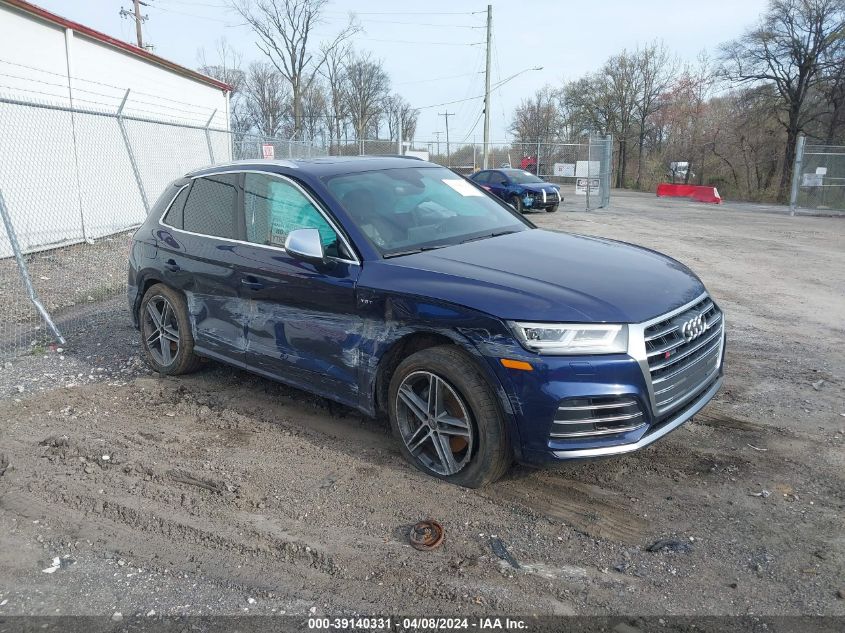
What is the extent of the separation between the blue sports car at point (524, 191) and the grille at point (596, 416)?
18.4 m

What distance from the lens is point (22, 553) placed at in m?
3.16

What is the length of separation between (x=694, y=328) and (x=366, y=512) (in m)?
2.03

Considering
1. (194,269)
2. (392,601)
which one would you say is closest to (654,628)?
(392,601)

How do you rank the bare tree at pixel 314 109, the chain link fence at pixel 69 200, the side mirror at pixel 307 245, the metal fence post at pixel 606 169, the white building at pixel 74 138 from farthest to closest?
the bare tree at pixel 314 109
the metal fence post at pixel 606 169
the white building at pixel 74 138
the chain link fence at pixel 69 200
the side mirror at pixel 307 245

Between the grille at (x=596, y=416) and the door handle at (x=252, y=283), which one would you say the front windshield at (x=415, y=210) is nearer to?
the door handle at (x=252, y=283)

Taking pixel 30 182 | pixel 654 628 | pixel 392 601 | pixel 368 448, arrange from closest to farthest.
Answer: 1. pixel 654 628
2. pixel 392 601
3. pixel 368 448
4. pixel 30 182

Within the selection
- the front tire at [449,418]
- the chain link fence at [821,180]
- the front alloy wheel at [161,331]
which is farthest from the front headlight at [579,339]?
the chain link fence at [821,180]

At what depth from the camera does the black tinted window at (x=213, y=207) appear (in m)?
4.83

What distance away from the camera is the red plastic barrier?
2915 cm

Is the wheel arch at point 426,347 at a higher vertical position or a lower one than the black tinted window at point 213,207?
lower

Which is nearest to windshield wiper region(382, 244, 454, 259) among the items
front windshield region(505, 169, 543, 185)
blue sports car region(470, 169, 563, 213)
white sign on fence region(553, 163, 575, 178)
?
blue sports car region(470, 169, 563, 213)

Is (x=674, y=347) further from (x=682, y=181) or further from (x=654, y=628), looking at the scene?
(x=682, y=181)

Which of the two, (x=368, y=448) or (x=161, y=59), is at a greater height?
(x=161, y=59)

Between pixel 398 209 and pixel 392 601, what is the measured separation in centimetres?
248
